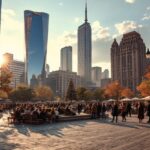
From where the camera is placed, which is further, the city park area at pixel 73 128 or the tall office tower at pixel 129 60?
the tall office tower at pixel 129 60

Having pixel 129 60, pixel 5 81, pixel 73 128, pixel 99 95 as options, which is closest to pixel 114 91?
pixel 99 95

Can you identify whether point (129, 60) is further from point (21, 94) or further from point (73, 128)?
point (73, 128)

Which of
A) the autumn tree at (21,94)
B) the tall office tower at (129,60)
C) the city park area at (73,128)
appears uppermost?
the tall office tower at (129,60)

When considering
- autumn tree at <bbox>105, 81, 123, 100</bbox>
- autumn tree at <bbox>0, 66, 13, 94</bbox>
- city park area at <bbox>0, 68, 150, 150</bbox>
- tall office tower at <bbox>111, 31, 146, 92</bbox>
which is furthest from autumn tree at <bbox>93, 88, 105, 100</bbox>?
autumn tree at <bbox>0, 66, 13, 94</bbox>

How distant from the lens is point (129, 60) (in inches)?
7042

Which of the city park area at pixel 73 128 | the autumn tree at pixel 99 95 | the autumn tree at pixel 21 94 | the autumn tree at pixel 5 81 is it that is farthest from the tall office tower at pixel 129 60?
the autumn tree at pixel 5 81

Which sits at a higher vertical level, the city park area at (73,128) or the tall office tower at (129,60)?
the tall office tower at (129,60)

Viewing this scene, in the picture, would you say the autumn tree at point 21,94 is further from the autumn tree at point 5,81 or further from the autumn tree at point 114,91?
the autumn tree at point 5,81

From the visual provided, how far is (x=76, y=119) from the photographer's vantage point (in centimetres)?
3572

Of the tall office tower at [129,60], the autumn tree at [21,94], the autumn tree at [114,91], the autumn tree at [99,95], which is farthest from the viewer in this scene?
the tall office tower at [129,60]

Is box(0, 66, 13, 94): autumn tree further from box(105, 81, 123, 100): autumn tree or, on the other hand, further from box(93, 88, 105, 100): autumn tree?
box(93, 88, 105, 100): autumn tree

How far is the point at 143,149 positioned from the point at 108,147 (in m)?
1.61

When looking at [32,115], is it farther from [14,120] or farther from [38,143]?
[38,143]

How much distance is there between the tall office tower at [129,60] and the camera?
174650mm
